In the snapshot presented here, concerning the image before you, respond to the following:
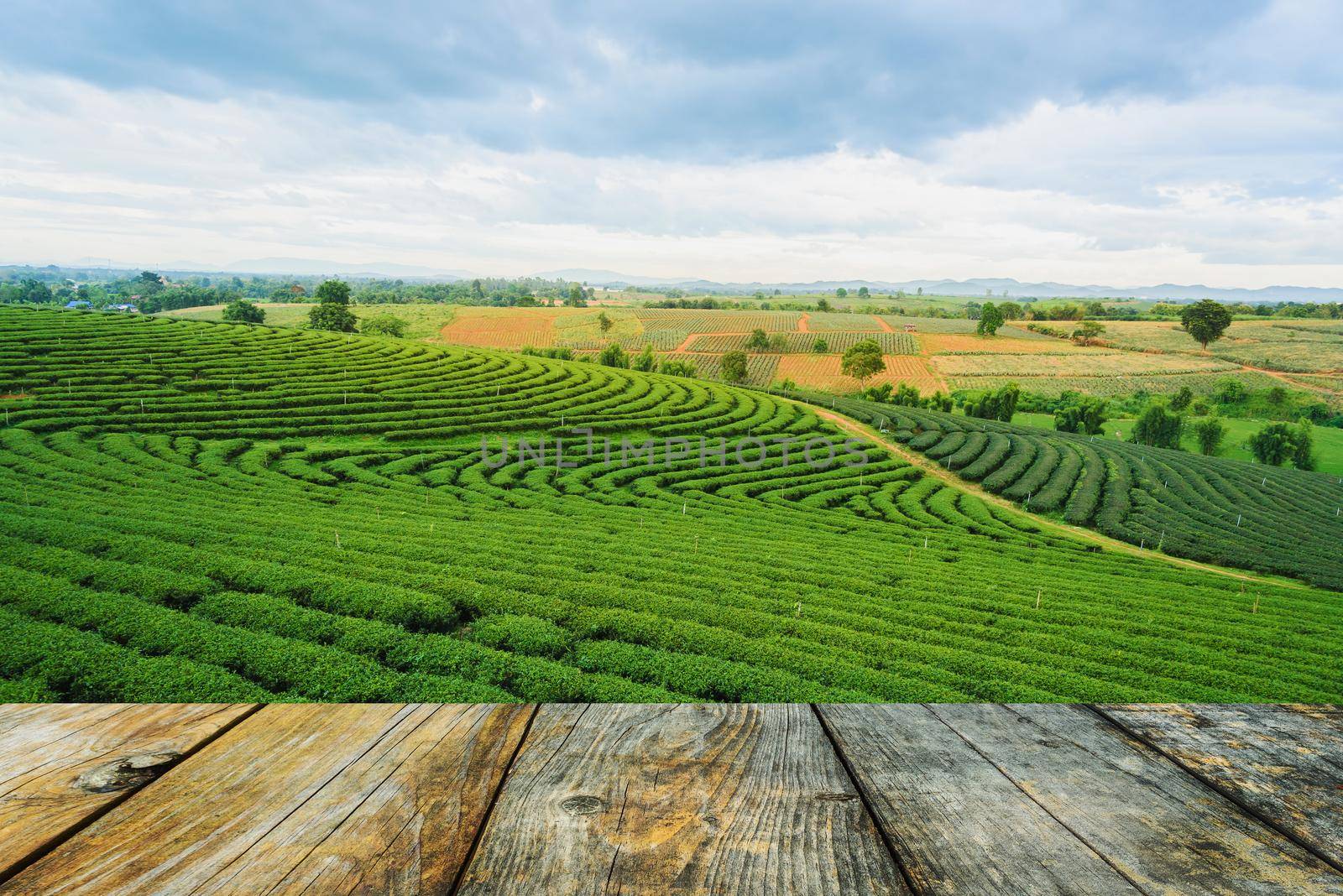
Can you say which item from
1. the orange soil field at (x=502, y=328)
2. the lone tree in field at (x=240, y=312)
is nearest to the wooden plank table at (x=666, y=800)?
the orange soil field at (x=502, y=328)

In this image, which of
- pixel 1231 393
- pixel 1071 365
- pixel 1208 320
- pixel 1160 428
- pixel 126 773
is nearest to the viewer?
pixel 126 773

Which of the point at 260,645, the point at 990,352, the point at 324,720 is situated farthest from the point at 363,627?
the point at 990,352

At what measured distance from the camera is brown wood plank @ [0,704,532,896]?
43.8 inches

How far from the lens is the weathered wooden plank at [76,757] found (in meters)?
1.22

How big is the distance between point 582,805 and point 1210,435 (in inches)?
2951

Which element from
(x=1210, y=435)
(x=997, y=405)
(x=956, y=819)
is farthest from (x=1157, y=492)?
(x=956, y=819)

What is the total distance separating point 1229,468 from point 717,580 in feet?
157

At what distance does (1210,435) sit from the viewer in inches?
2290

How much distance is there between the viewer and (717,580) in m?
12.4

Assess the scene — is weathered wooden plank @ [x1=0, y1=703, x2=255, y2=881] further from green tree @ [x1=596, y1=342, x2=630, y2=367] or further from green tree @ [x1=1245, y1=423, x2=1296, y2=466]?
green tree @ [x1=1245, y1=423, x2=1296, y2=466]

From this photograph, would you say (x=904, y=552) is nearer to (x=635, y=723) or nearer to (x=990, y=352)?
→ (x=635, y=723)

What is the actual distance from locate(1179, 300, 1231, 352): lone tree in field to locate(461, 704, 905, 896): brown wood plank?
12672 cm

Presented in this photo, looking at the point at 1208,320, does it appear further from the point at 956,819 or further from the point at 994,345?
the point at 956,819

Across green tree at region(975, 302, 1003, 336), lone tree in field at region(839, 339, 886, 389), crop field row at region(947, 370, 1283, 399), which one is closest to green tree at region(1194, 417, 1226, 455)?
crop field row at region(947, 370, 1283, 399)
